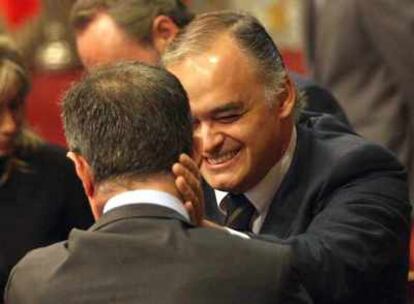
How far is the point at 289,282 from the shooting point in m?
2.04

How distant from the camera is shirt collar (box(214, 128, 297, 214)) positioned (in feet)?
8.17

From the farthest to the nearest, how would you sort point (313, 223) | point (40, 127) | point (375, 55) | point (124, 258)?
point (40, 127) < point (375, 55) < point (313, 223) < point (124, 258)

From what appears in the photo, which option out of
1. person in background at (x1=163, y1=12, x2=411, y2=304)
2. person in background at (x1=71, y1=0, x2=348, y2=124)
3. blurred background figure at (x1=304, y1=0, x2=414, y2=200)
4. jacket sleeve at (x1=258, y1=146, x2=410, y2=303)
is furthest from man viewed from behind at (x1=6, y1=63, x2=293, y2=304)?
blurred background figure at (x1=304, y1=0, x2=414, y2=200)

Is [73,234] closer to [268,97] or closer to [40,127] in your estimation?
[268,97]

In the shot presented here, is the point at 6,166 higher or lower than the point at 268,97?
lower

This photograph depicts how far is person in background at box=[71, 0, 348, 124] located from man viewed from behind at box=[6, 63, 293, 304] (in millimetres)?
1224

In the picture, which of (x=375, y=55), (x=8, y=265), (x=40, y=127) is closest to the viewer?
(x=8, y=265)

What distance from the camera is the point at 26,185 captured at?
3498mm

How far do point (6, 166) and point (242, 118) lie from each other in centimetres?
118

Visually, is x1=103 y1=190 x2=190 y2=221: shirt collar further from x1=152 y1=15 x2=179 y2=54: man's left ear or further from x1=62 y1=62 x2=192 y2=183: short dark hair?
x1=152 y1=15 x2=179 y2=54: man's left ear

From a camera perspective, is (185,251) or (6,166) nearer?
(185,251)

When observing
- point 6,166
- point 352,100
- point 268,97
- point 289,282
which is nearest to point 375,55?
point 352,100

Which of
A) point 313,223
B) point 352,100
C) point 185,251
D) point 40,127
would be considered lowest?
point 40,127

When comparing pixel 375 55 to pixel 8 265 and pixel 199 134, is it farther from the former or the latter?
pixel 199 134
